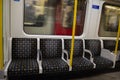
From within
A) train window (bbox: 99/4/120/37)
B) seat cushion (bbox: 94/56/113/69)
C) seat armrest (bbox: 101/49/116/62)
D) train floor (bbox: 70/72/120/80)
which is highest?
train window (bbox: 99/4/120/37)

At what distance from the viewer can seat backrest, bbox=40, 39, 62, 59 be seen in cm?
344

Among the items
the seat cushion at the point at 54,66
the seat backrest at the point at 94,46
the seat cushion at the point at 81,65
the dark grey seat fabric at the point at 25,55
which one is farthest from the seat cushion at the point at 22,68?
the seat backrest at the point at 94,46

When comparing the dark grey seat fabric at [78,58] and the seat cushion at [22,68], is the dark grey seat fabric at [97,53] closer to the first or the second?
the dark grey seat fabric at [78,58]

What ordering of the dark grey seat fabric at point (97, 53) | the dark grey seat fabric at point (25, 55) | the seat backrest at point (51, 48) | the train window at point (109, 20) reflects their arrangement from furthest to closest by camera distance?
the train window at point (109, 20)
the dark grey seat fabric at point (97, 53)
the seat backrest at point (51, 48)
the dark grey seat fabric at point (25, 55)

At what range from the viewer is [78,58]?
12.0ft

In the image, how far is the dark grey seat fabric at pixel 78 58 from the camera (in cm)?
323

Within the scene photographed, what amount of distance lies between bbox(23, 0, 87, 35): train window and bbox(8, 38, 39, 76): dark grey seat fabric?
0.34 m

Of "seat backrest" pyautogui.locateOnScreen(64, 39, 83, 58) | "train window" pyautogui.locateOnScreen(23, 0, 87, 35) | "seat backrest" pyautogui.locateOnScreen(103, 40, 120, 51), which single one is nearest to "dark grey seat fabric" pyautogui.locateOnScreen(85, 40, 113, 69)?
"seat backrest" pyautogui.locateOnScreen(64, 39, 83, 58)

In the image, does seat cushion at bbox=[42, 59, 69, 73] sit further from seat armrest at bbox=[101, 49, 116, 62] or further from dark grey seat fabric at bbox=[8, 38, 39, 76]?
seat armrest at bbox=[101, 49, 116, 62]

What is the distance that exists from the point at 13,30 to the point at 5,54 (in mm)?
556

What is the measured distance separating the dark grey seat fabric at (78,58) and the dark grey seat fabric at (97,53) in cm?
22

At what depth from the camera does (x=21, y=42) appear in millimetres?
3266

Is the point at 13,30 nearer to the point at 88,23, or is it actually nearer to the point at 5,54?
the point at 5,54

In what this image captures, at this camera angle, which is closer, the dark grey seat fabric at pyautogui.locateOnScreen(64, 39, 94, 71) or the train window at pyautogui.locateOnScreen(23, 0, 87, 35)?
the dark grey seat fabric at pyautogui.locateOnScreen(64, 39, 94, 71)
